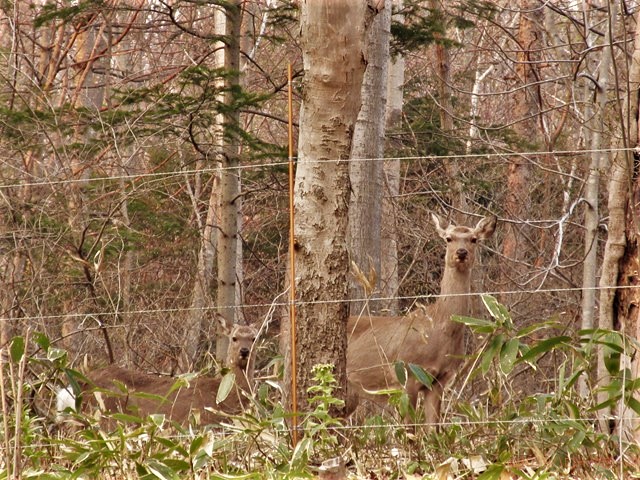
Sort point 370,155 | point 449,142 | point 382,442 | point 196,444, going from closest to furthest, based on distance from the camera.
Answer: point 196,444
point 382,442
point 370,155
point 449,142

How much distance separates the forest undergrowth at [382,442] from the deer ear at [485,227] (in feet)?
9.42

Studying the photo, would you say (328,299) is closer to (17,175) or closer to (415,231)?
(17,175)

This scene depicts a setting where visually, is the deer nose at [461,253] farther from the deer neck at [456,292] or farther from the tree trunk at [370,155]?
the tree trunk at [370,155]

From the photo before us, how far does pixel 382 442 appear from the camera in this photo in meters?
5.64

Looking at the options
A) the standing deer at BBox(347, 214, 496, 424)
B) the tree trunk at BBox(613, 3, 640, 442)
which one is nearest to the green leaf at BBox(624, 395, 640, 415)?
the tree trunk at BBox(613, 3, 640, 442)

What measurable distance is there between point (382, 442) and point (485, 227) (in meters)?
3.39

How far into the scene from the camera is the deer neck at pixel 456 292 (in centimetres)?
872

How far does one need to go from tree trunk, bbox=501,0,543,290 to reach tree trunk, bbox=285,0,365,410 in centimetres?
764

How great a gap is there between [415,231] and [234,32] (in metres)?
4.38

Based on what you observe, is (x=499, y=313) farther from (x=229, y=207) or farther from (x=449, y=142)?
(x=449, y=142)

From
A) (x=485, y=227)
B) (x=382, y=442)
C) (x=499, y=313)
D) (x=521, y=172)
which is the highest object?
(x=521, y=172)

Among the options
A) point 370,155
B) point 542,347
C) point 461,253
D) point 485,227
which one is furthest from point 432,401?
point 542,347

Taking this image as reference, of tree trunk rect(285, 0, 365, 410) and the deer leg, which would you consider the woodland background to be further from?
the deer leg

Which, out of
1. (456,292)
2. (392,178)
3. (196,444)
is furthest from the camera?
(392,178)
